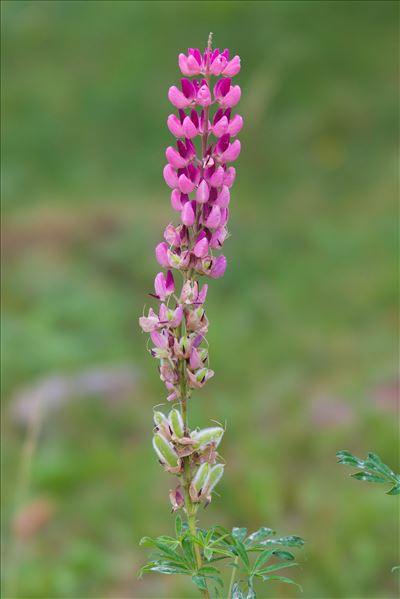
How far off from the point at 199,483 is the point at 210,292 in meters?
4.74

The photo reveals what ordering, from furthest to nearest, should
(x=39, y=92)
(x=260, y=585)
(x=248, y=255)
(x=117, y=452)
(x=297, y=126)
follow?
1. (x=39, y=92)
2. (x=297, y=126)
3. (x=248, y=255)
4. (x=117, y=452)
5. (x=260, y=585)

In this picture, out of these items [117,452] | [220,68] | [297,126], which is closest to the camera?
[220,68]

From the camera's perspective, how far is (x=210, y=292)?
6.48 m

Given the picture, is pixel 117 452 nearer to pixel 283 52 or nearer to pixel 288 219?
pixel 288 219

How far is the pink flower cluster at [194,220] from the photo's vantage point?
178 cm

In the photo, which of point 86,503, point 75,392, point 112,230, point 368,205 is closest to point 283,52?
point 368,205

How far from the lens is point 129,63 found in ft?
30.6

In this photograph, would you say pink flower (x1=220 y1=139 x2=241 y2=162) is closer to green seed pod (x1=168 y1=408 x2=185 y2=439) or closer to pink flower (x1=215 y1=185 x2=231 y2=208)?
pink flower (x1=215 y1=185 x2=231 y2=208)

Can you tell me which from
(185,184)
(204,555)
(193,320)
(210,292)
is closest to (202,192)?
(185,184)

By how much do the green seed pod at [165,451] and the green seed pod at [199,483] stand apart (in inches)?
2.0

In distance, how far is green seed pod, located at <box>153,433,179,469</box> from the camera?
177cm

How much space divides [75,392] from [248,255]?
7.13 feet

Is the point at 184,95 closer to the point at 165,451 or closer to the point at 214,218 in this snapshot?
the point at 214,218

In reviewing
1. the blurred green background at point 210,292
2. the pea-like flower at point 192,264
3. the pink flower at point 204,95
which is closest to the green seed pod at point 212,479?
the pea-like flower at point 192,264
